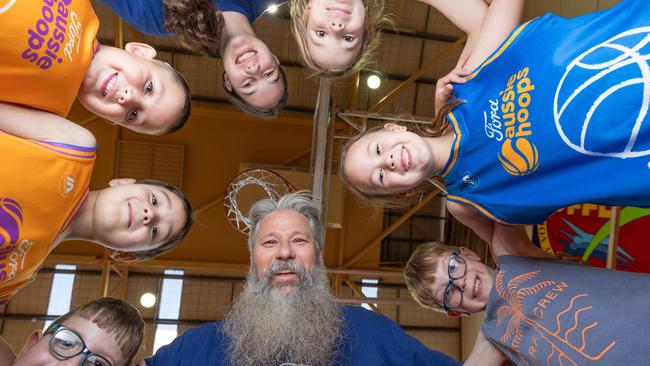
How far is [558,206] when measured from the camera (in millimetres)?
2436

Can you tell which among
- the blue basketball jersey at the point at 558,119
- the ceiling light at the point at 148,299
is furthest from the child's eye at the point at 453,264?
the ceiling light at the point at 148,299

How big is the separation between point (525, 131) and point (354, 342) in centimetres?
154

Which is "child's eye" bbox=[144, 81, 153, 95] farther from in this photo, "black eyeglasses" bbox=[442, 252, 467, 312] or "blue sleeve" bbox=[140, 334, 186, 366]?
"black eyeglasses" bbox=[442, 252, 467, 312]

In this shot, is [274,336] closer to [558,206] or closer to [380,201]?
[380,201]

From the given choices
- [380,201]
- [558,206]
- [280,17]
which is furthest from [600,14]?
[280,17]

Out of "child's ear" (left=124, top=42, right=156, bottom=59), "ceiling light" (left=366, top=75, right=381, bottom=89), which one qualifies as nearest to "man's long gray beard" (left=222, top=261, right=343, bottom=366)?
"child's ear" (left=124, top=42, right=156, bottom=59)

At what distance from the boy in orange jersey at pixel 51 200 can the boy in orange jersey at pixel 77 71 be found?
0.14m

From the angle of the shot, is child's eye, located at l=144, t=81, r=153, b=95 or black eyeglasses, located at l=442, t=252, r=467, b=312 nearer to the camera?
child's eye, located at l=144, t=81, r=153, b=95

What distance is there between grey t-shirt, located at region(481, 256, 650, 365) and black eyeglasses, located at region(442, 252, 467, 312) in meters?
0.45

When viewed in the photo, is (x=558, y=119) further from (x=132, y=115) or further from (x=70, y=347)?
(x=70, y=347)

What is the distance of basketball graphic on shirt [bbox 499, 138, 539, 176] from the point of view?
245 centimetres

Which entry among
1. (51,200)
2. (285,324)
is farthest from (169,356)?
(51,200)

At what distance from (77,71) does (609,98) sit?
7.77 ft

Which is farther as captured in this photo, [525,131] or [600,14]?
[525,131]
